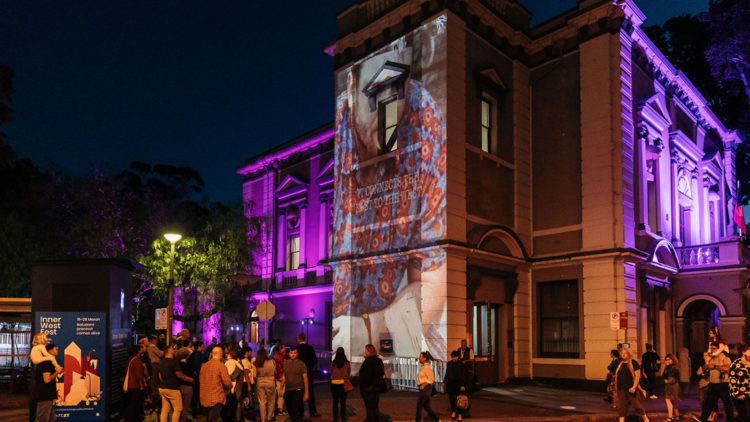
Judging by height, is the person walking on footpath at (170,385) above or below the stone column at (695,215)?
below

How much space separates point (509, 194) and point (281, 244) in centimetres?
1552

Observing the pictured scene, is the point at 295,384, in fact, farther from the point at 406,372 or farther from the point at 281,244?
the point at 281,244

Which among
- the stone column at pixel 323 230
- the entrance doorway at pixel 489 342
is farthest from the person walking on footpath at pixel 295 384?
the stone column at pixel 323 230

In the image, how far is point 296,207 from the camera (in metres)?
34.3

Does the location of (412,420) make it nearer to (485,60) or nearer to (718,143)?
(485,60)

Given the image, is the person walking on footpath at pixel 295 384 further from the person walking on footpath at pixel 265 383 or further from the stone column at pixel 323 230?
the stone column at pixel 323 230

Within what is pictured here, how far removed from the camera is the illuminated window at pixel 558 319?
21.9 meters

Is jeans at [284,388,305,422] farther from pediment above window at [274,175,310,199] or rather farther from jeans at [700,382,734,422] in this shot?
pediment above window at [274,175,310,199]

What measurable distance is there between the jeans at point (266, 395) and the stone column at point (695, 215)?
75.4ft

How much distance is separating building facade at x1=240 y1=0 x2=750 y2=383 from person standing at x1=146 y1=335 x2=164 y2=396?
28.5 ft

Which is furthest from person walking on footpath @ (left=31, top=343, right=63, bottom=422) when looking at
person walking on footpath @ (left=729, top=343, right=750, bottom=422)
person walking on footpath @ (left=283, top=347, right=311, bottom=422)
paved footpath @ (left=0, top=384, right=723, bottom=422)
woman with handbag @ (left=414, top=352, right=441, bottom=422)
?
person walking on footpath @ (left=729, top=343, right=750, bottom=422)

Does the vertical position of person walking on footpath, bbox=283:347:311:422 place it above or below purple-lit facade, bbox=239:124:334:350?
below

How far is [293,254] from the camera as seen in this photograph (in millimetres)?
34219

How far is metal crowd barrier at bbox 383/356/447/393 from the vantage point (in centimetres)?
1939
